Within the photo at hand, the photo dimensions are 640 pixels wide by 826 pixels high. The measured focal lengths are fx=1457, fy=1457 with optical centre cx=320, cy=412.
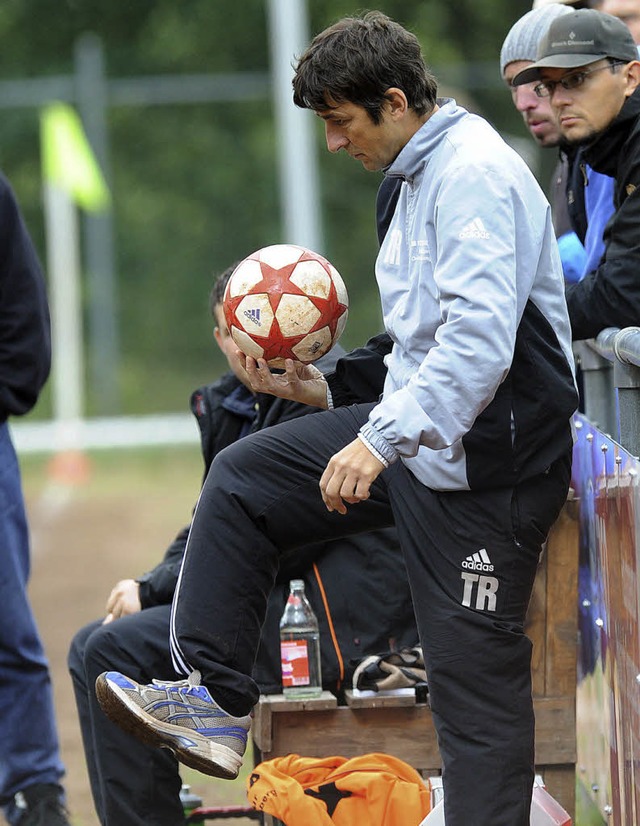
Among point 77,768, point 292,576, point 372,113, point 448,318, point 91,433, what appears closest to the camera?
point 448,318

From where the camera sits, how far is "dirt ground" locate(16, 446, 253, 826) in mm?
6680

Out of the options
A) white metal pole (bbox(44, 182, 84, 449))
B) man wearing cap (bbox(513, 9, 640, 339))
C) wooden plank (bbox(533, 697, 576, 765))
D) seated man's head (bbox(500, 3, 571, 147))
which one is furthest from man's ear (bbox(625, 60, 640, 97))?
white metal pole (bbox(44, 182, 84, 449))

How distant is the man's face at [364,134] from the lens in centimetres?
354

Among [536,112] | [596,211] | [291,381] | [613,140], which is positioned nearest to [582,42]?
[613,140]

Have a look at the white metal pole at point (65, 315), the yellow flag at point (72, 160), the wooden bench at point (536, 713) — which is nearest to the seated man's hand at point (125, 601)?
the wooden bench at point (536, 713)

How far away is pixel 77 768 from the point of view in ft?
20.8

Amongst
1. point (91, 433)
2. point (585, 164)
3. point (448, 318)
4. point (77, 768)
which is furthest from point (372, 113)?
point (91, 433)

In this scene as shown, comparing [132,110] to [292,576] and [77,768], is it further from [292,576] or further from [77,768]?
[292,576]

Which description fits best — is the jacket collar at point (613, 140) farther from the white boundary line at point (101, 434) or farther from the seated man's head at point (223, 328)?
the white boundary line at point (101, 434)

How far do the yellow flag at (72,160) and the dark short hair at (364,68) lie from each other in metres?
16.6

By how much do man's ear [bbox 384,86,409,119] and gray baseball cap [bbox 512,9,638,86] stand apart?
94 centimetres

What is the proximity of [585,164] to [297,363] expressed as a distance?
4.29ft

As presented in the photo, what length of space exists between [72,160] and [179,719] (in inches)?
679

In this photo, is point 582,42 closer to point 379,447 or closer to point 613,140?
point 613,140
